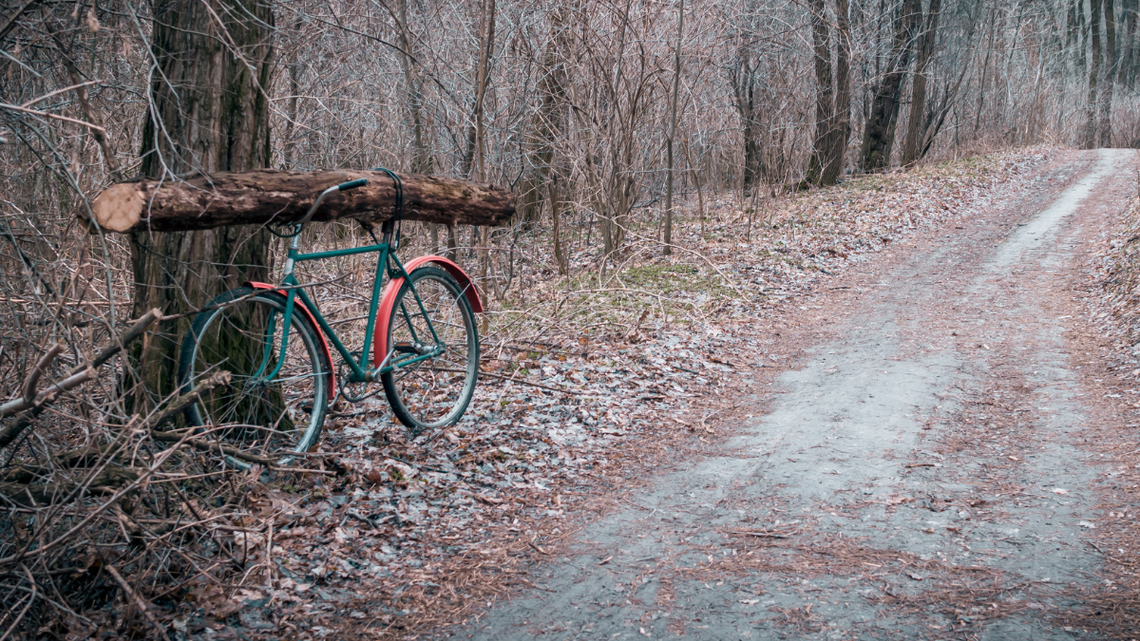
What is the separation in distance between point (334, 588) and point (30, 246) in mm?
2551

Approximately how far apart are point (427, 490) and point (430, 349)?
1.11 metres

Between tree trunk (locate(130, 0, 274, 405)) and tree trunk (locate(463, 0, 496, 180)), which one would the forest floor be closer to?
tree trunk (locate(130, 0, 274, 405))

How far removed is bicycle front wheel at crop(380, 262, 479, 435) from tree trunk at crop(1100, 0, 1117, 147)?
31990 mm

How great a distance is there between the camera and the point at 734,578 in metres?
3.37

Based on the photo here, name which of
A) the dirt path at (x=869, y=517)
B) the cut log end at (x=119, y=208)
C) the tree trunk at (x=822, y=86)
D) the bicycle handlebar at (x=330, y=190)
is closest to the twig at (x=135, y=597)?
the dirt path at (x=869, y=517)

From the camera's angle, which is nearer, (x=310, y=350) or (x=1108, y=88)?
(x=310, y=350)

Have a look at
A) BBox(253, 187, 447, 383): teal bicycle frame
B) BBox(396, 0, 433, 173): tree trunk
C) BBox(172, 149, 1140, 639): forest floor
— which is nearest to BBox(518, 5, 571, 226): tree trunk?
BBox(396, 0, 433, 173): tree trunk

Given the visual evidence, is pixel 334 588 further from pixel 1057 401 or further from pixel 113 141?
pixel 1057 401

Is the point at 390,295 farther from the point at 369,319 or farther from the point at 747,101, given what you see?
the point at 747,101

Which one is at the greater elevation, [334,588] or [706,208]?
[706,208]

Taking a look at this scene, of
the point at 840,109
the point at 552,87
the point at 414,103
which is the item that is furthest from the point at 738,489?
the point at 840,109

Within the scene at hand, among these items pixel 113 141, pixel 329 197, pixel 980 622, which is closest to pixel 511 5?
pixel 113 141

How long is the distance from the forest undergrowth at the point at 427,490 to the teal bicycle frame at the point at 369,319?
319 millimetres

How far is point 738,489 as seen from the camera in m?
4.39
